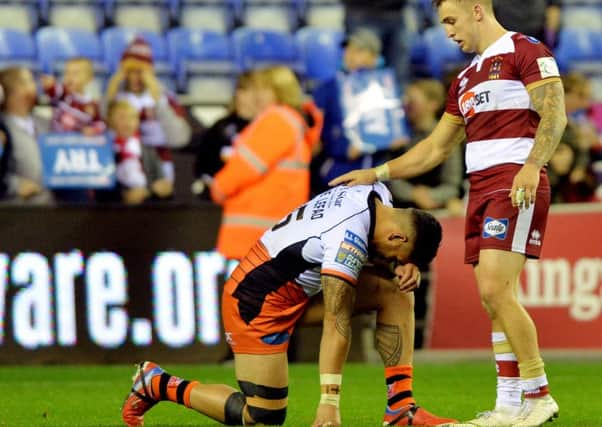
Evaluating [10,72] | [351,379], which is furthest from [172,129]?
[351,379]

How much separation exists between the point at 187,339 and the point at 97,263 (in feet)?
2.80

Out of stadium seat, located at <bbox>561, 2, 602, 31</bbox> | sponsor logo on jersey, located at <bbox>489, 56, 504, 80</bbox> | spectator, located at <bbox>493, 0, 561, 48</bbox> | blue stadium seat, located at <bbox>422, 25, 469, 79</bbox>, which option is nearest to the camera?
sponsor logo on jersey, located at <bbox>489, 56, 504, 80</bbox>

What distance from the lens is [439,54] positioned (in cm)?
1538

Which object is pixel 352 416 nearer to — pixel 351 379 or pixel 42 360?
pixel 351 379

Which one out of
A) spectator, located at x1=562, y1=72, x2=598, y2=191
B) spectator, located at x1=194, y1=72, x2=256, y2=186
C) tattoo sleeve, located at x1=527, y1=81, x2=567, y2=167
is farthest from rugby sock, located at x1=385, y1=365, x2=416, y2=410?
spectator, located at x1=562, y1=72, x2=598, y2=191

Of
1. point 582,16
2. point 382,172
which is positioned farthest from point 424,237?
point 582,16

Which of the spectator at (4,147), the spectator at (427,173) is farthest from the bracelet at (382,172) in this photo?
the spectator at (4,147)

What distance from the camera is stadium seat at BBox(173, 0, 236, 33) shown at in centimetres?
1638

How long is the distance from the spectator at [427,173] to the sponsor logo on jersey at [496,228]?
4.15 m

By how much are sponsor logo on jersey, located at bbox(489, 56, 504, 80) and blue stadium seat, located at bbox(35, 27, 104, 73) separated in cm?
933

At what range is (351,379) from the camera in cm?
925

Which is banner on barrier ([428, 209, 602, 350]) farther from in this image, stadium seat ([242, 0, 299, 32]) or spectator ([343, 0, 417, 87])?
stadium seat ([242, 0, 299, 32])

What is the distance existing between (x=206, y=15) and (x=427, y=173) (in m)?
6.72

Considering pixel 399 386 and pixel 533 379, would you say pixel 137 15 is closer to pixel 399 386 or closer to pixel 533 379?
pixel 399 386
